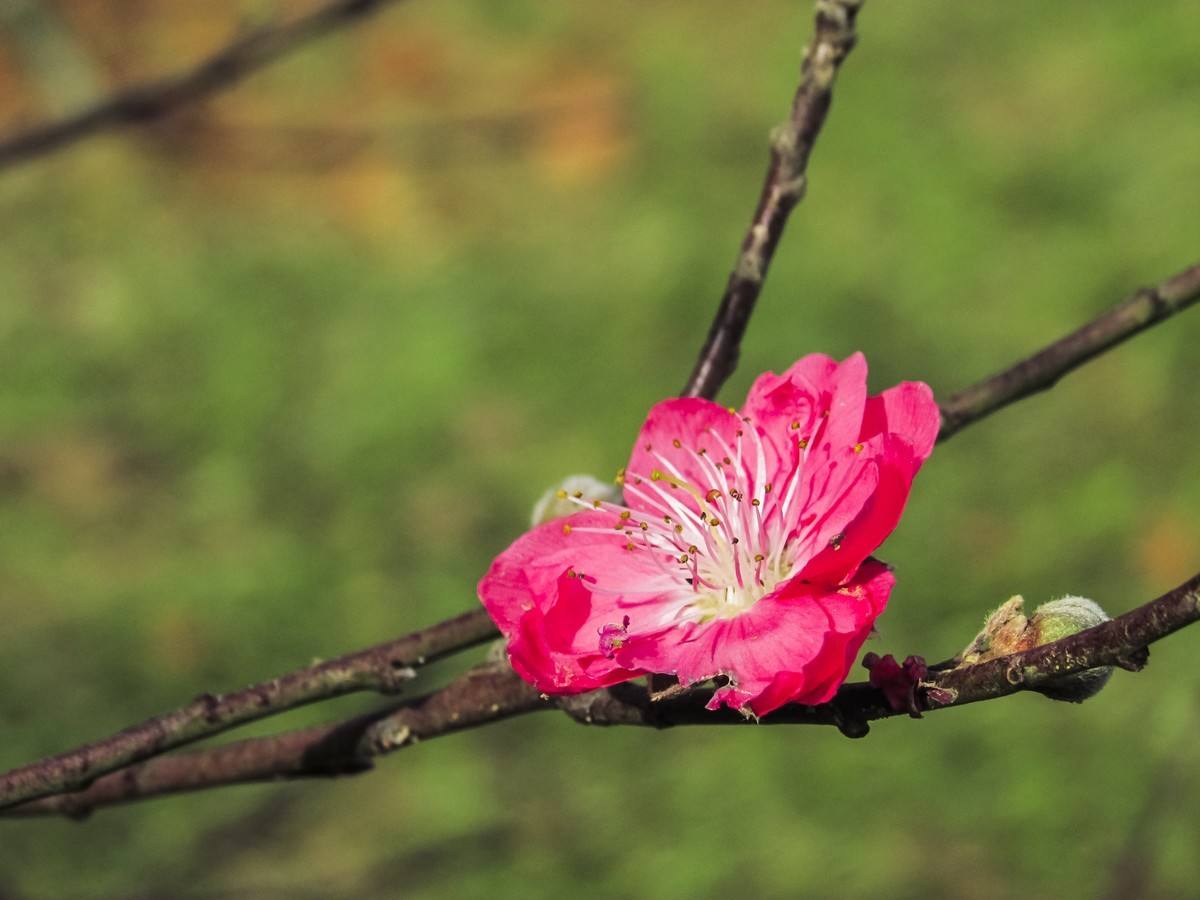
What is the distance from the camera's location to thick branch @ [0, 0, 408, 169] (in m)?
2.07

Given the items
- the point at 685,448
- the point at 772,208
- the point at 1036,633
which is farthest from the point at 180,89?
the point at 1036,633

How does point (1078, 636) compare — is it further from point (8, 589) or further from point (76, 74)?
point (76, 74)

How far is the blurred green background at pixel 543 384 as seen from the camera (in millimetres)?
3158

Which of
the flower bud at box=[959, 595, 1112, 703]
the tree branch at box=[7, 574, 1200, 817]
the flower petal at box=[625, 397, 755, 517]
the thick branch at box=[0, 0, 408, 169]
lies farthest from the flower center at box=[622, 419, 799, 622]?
the thick branch at box=[0, 0, 408, 169]

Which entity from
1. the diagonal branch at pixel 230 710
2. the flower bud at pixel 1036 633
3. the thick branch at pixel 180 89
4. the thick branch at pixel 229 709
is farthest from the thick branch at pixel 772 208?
the thick branch at pixel 180 89

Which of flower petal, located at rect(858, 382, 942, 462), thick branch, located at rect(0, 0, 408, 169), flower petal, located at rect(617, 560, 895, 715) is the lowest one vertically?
flower petal, located at rect(617, 560, 895, 715)

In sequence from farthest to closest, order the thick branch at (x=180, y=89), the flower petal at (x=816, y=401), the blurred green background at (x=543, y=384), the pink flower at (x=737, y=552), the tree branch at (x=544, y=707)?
the blurred green background at (x=543, y=384), the thick branch at (x=180, y=89), the flower petal at (x=816, y=401), the pink flower at (x=737, y=552), the tree branch at (x=544, y=707)

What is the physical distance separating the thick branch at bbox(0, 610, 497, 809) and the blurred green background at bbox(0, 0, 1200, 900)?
1.19m

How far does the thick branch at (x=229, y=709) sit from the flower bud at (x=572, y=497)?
0.14 metres

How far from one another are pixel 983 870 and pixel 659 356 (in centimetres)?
179

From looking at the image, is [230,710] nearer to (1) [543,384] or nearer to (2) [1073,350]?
(2) [1073,350]

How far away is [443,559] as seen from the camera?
3838mm

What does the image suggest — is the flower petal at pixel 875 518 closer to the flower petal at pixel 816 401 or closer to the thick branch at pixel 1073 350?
the flower petal at pixel 816 401

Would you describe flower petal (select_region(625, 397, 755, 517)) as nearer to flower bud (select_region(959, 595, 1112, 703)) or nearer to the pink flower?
the pink flower
